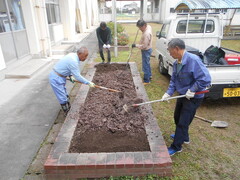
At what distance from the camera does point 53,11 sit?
447 inches

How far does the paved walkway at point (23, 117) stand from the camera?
3.03 meters

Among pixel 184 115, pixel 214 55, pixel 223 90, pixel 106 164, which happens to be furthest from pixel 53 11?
pixel 106 164

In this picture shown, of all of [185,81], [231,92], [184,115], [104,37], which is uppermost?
[104,37]

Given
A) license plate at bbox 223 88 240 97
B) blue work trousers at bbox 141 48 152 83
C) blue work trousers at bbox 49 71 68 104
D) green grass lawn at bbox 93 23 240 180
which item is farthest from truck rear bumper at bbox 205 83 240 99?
blue work trousers at bbox 49 71 68 104

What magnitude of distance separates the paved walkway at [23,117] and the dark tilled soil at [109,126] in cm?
81

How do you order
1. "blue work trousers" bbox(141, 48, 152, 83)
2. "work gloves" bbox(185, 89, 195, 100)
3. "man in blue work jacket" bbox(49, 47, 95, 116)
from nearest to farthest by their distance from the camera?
"work gloves" bbox(185, 89, 195, 100), "man in blue work jacket" bbox(49, 47, 95, 116), "blue work trousers" bbox(141, 48, 152, 83)

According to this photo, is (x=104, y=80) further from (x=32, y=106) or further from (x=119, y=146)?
(x=119, y=146)

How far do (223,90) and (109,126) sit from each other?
2.70m

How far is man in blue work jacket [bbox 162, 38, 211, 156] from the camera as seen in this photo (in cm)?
263

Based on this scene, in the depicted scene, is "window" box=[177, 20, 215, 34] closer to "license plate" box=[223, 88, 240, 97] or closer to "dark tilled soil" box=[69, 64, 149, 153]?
"license plate" box=[223, 88, 240, 97]

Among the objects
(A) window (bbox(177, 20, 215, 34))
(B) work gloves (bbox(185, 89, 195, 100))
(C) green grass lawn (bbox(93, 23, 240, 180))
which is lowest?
(C) green grass lawn (bbox(93, 23, 240, 180))

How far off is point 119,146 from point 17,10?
7.33m

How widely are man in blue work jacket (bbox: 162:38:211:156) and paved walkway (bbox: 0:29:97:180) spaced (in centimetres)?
243

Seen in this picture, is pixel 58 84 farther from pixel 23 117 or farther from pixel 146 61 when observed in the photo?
pixel 146 61
